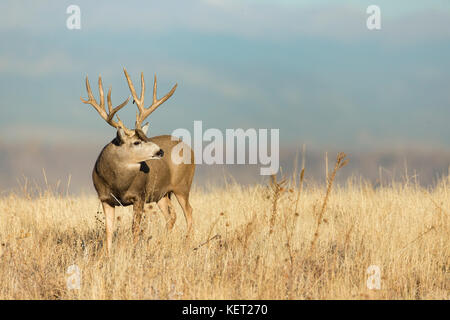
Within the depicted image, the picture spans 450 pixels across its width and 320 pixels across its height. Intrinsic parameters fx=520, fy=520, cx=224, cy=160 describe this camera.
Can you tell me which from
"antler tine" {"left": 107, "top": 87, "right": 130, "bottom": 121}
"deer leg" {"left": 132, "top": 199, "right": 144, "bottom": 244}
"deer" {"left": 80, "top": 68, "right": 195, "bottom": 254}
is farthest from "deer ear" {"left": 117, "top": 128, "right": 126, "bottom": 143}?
"deer leg" {"left": 132, "top": 199, "right": 144, "bottom": 244}

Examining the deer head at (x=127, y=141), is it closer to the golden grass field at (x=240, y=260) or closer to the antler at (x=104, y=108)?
the antler at (x=104, y=108)

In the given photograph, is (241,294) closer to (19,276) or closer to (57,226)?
(19,276)

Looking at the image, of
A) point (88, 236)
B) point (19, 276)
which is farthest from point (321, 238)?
point (19, 276)

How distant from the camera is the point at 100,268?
21.6ft

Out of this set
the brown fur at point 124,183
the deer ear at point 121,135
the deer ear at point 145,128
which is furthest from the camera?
the deer ear at point 145,128

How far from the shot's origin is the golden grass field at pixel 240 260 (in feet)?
18.2

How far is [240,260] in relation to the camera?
639 centimetres

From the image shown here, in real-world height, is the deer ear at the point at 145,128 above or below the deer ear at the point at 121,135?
above

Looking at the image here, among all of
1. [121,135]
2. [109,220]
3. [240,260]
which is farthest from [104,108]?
[240,260]

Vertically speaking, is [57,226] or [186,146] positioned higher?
[186,146]

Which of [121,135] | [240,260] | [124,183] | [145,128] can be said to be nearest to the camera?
[240,260]

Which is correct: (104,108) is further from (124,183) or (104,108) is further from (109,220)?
(109,220)

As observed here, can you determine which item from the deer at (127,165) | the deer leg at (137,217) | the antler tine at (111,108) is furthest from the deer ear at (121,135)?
the deer leg at (137,217)
